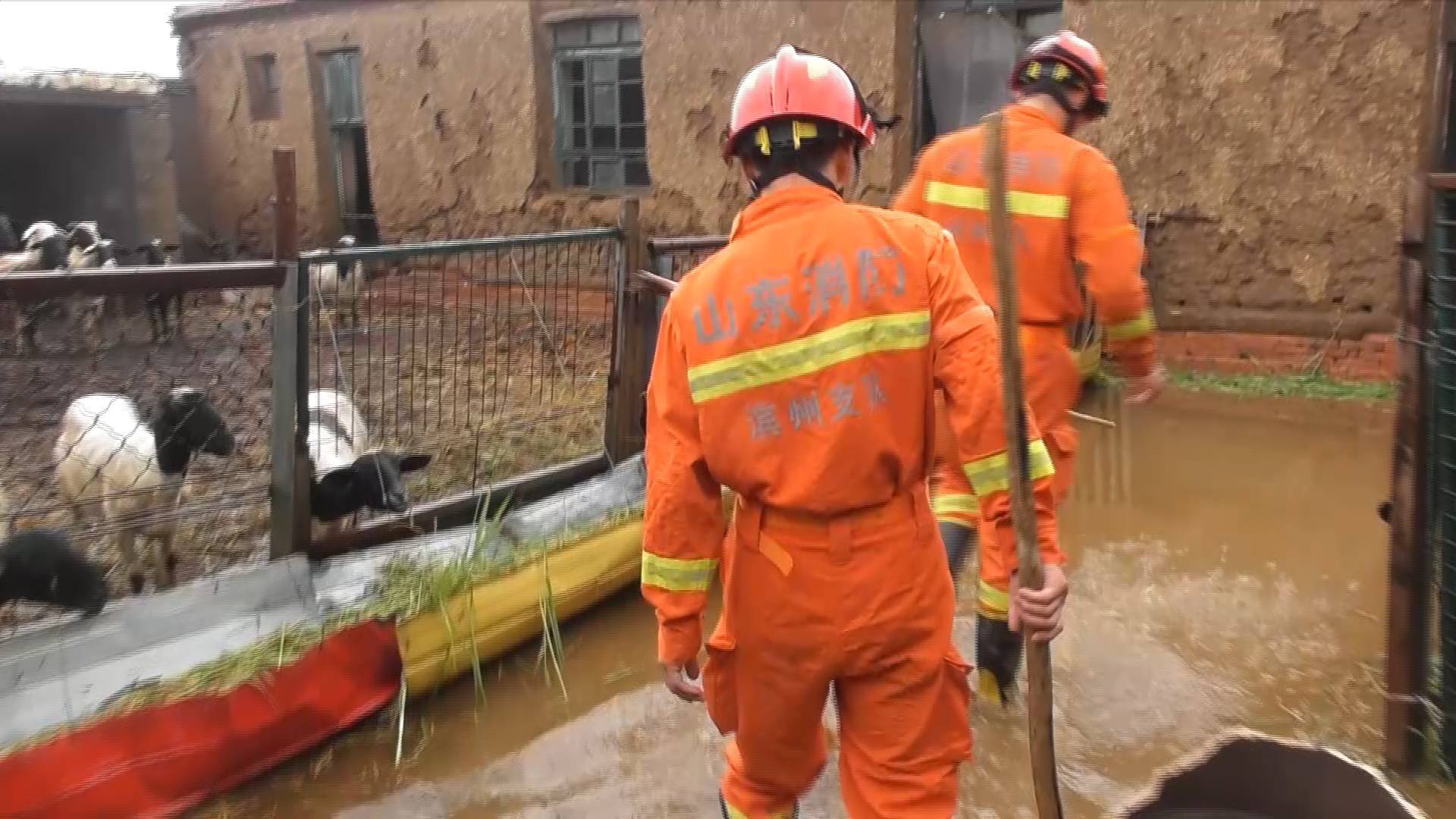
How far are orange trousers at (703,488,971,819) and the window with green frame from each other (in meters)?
8.67

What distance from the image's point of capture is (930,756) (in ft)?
6.82

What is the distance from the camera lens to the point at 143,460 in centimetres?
444

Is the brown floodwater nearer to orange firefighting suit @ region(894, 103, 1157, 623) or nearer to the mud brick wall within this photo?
orange firefighting suit @ region(894, 103, 1157, 623)

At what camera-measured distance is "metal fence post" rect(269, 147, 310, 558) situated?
3.50m

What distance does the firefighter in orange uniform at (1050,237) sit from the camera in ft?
9.54

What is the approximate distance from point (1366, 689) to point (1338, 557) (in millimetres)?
1217

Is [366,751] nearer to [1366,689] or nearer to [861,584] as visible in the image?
[861,584]

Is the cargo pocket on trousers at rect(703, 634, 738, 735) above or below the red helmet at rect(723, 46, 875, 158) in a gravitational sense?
below

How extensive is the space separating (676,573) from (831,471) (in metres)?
0.38

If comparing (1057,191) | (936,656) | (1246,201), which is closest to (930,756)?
(936,656)

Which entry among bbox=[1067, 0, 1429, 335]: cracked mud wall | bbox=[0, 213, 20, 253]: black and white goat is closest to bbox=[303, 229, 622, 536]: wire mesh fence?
bbox=[1067, 0, 1429, 335]: cracked mud wall

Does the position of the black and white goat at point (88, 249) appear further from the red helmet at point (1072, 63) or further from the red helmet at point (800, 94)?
the red helmet at point (800, 94)

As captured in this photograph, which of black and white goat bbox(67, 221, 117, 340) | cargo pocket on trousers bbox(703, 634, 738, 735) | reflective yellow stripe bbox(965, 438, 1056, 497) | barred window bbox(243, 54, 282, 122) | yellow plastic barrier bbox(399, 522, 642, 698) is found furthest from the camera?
barred window bbox(243, 54, 282, 122)

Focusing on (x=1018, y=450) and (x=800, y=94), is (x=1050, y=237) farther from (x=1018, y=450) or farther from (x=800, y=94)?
(x=1018, y=450)
